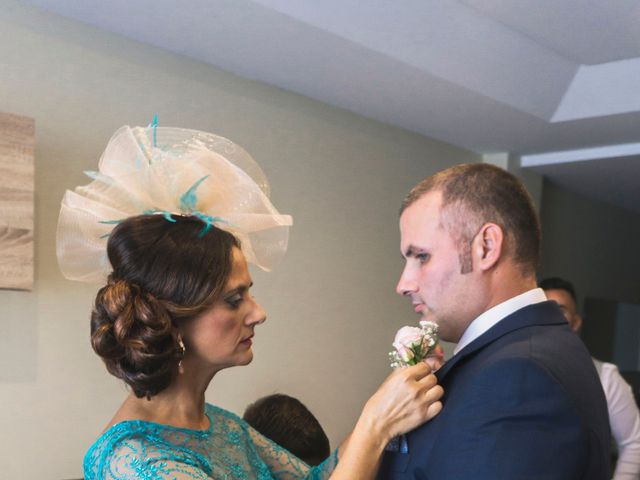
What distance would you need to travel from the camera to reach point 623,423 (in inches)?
122

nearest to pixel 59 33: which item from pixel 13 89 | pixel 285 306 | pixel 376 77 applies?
pixel 13 89

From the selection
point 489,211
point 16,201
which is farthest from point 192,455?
point 16,201

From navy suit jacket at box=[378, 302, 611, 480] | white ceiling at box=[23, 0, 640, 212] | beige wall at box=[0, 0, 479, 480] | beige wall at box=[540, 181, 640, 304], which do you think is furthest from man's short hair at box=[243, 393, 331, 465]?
beige wall at box=[540, 181, 640, 304]

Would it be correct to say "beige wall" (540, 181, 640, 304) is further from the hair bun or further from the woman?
the hair bun

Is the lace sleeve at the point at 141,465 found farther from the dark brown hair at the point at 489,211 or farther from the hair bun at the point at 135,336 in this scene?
the dark brown hair at the point at 489,211

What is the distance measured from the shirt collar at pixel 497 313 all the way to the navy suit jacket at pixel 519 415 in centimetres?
2

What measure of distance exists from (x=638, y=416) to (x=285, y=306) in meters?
1.52

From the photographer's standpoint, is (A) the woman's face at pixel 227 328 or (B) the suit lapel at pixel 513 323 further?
(A) the woman's face at pixel 227 328

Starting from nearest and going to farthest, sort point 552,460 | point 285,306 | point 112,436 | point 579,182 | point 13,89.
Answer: point 552,460
point 112,436
point 13,89
point 285,306
point 579,182

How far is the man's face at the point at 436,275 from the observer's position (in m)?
1.37

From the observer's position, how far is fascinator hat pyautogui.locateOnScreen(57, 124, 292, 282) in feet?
5.24

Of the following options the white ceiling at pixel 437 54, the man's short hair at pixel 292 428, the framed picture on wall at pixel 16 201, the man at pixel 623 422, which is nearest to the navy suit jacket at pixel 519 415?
the man's short hair at pixel 292 428

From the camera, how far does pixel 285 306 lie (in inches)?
133

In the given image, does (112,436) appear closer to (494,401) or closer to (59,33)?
(494,401)
